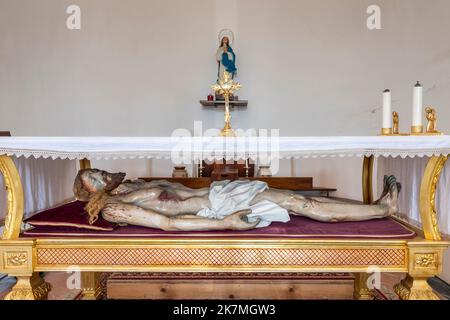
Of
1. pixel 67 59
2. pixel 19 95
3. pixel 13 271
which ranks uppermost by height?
pixel 67 59

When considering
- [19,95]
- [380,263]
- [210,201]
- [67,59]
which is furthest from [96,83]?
[380,263]

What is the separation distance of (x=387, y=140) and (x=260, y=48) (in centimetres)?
390

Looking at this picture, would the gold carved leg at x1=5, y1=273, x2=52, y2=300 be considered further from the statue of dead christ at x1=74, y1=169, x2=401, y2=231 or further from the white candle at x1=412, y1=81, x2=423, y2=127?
the white candle at x1=412, y1=81, x2=423, y2=127

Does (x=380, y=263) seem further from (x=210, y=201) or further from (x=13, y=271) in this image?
(x=13, y=271)

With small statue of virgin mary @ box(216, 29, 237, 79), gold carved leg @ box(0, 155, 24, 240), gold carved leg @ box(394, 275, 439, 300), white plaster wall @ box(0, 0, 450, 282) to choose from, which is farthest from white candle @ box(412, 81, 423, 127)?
small statue of virgin mary @ box(216, 29, 237, 79)

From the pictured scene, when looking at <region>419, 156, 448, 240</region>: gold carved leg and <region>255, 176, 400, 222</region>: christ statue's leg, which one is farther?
<region>255, 176, 400, 222</region>: christ statue's leg

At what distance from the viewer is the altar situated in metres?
1.67

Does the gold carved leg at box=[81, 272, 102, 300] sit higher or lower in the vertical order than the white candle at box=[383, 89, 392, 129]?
lower

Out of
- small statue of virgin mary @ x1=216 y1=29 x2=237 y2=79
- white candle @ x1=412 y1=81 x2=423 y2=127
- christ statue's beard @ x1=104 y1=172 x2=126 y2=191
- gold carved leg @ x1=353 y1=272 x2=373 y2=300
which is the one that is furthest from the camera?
small statue of virgin mary @ x1=216 y1=29 x2=237 y2=79

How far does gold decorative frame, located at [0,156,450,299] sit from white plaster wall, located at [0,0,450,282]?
336 centimetres

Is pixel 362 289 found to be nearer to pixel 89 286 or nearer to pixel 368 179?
pixel 368 179

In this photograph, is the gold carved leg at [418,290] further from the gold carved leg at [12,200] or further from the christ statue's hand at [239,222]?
the gold carved leg at [12,200]

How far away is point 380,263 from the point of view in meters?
1.69

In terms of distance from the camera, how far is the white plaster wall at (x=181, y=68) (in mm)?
5000
